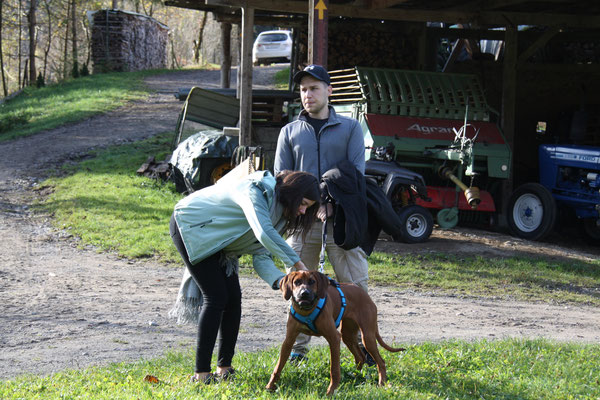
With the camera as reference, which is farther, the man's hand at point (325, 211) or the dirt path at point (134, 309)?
the dirt path at point (134, 309)

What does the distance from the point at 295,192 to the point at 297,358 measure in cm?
127

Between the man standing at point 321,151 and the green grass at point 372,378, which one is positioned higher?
the man standing at point 321,151

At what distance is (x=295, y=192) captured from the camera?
4172 mm

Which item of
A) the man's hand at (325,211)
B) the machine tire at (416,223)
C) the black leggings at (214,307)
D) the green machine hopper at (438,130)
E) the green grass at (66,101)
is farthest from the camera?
the green grass at (66,101)

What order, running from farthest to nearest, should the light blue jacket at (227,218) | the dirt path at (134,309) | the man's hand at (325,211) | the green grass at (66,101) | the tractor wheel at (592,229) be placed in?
the green grass at (66,101)
the tractor wheel at (592,229)
the dirt path at (134,309)
the man's hand at (325,211)
the light blue jacket at (227,218)

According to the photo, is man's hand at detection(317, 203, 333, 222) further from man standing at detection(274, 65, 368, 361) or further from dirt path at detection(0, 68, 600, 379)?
dirt path at detection(0, 68, 600, 379)

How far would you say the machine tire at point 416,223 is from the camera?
33.3 feet

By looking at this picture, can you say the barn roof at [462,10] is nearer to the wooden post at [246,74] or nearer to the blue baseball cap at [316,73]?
the wooden post at [246,74]

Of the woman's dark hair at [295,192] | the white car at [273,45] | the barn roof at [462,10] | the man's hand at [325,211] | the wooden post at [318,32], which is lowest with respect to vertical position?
the man's hand at [325,211]

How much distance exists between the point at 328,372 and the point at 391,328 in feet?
6.11

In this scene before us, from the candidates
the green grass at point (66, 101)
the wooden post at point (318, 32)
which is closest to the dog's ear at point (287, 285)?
the wooden post at point (318, 32)

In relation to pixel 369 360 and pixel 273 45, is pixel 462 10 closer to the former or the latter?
pixel 369 360

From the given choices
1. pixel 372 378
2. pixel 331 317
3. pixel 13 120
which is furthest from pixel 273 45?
pixel 331 317

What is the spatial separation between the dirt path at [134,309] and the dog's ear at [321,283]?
177cm
